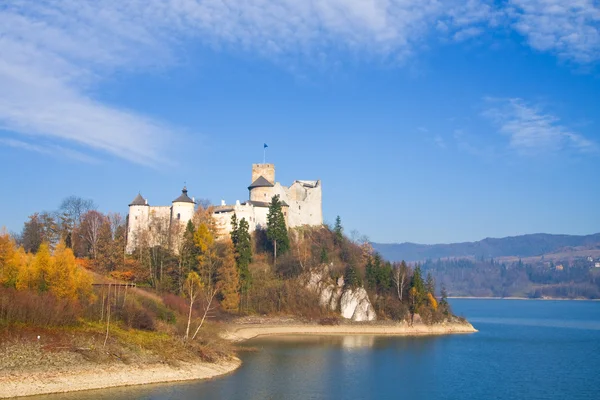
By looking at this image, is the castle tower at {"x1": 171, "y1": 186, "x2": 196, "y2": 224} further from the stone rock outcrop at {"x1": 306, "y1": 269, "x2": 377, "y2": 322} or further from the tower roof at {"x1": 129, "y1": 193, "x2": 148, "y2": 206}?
the stone rock outcrop at {"x1": 306, "y1": 269, "x2": 377, "y2": 322}

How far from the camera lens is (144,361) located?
3003cm

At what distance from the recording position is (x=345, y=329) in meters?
54.0

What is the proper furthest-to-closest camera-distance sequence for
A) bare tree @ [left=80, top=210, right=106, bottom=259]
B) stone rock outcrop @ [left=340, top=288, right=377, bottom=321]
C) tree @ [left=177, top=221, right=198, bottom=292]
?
1. stone rock outcrop @ [left=340, top=288, right=377, bottom=321]
2. bare tree @ [left=80, top=210, right=106, bottom=259]
3. tree @ [left=177, top=221, right=198, bottom=292]

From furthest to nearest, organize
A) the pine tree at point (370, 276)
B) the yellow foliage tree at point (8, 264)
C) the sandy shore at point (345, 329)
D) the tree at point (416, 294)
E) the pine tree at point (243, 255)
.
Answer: the pine tree at point (370, 276) → the tree at point (416, 294) → the pine tree at point (243, 255) → the sandy shore at point (345, 329) → the yellow foliage tree at point (8, 264)

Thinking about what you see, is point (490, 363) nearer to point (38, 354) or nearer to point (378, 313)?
point (378, 313)

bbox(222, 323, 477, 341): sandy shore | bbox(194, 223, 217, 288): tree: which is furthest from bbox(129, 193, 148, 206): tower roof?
bbox(222, 323, 477, 341): sandy shore

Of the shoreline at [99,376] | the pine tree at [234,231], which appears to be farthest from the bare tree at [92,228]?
the shoreline at [99,376]

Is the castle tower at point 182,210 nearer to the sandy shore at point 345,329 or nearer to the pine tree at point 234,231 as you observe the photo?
the pine tree at point 234,231

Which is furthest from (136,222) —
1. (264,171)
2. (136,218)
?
(264,171)

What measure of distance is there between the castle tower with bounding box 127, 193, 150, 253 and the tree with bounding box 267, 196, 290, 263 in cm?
1104

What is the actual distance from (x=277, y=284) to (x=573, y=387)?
2857cm

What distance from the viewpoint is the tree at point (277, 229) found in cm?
5678

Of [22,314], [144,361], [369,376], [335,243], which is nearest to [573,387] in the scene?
[369,376]

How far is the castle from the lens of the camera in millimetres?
54375
